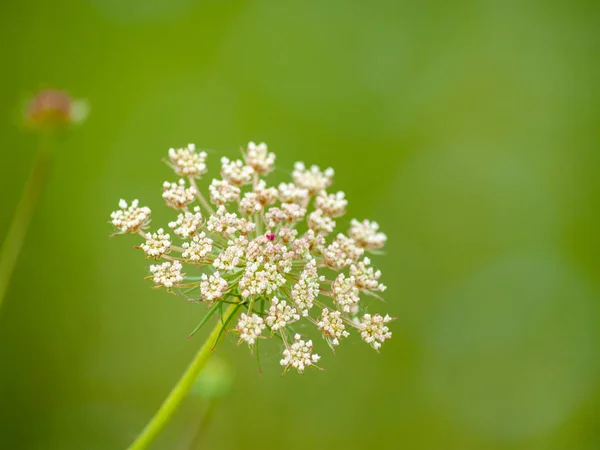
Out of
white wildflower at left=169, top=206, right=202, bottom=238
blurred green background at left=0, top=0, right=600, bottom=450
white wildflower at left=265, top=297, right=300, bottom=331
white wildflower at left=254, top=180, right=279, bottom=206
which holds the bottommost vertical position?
white wildflower at left=265, top=297, right=300, bottom=331

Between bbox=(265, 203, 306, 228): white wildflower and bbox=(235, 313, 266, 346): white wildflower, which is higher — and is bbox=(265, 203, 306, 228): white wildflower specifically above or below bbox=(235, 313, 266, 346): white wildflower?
above

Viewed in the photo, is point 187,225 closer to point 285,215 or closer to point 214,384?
point 285,215

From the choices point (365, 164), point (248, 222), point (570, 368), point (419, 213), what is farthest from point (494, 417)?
point (248, 222)

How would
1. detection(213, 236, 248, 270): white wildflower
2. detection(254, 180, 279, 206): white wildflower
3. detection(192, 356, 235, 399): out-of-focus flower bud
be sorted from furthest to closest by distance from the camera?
detection(192, 356, 235, 399): out-of-focus flower bud, detection(254, 180, 279, 206): white wildflower, detection(213, 236, 248, 270): white wildflower

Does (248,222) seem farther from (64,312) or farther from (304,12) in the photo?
(304,12)

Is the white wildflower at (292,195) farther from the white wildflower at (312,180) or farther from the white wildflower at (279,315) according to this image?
the white wildflower at (279,315)

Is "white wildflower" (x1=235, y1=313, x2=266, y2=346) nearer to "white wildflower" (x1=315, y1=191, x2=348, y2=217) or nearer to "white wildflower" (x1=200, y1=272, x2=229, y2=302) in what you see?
"white wildflower" (x1=200, y1=272, x2=229, y2=302)

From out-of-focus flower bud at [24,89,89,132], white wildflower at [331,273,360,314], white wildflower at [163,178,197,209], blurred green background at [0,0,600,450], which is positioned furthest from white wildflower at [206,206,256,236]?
blurred green background at [0,0,600,450]
